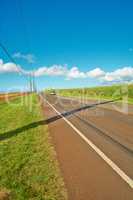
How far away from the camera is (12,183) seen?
4293 millimetres

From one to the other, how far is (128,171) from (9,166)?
9.08ft

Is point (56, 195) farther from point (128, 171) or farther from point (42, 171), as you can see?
point (128, 171)

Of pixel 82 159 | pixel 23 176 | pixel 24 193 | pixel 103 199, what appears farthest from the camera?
pixel 82 159

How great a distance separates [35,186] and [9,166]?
138 cm

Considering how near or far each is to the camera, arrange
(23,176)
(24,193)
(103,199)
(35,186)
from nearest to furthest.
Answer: (103,199) < (24,193) < (35,186) < (23,176)

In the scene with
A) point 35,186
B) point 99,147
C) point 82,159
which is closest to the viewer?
point 35,186

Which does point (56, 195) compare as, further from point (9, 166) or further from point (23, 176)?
point (9, 166)

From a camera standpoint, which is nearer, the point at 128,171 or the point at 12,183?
the point at 12,183

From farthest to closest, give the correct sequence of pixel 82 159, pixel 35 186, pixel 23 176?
1. pixel 82 159
2. pixel 23 176
3. pixel 35 186

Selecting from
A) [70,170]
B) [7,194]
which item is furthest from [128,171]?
[7,194]

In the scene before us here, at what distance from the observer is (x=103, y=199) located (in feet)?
11.9

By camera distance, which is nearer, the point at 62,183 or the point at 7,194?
the point at 7,194

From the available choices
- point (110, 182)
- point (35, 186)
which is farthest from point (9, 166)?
point (110, 182)

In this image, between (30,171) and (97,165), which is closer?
(30,171)
